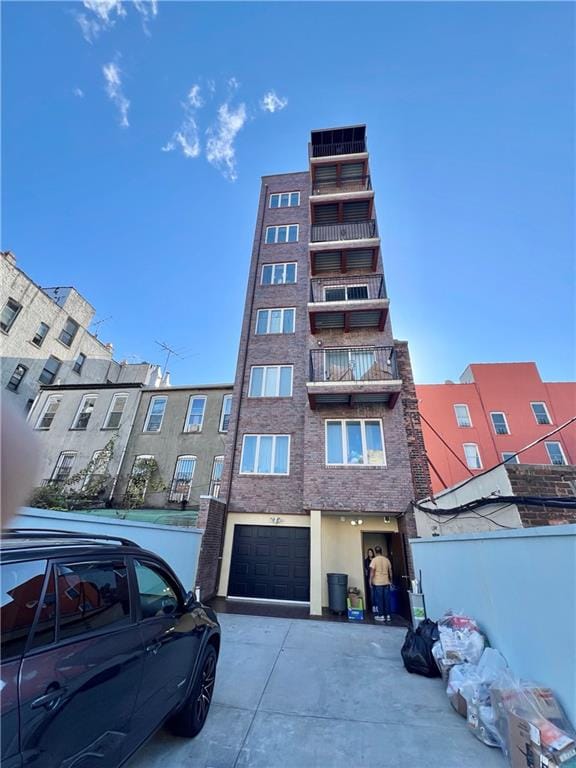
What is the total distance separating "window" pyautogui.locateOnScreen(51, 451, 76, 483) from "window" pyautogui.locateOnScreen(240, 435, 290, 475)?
9359 millimetres

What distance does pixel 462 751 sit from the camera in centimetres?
326

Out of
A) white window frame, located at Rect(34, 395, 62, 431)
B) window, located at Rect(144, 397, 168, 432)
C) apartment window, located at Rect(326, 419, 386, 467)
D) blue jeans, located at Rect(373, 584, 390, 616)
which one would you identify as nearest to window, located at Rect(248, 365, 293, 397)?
apartment window, located at Rect(326, 419, 386, 467)

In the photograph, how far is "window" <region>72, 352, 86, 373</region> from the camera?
74.3 feet

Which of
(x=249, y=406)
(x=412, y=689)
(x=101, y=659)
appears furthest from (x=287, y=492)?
(x=101, y=659)

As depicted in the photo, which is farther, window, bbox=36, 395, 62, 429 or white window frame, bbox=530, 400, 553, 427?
white window frame, bbox=530, 400, 553, 427

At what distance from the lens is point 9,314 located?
62.2 ft

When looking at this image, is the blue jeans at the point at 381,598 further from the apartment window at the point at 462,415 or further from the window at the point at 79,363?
the window at the point at 79,363

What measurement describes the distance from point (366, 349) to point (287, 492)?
231 inches

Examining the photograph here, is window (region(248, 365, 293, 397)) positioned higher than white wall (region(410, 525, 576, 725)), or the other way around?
window (region(248, 365, 293, 397))

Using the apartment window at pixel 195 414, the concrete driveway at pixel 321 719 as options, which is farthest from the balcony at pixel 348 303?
the concrete driveway at pixel 321 719

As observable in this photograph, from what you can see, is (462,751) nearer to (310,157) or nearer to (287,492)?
(287,492)

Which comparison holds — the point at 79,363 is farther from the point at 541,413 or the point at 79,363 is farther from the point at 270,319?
the point at 541,413

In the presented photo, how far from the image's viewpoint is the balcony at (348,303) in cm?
1253

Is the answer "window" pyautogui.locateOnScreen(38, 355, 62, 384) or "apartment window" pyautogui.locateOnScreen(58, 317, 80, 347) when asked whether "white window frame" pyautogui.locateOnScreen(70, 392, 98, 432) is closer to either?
"window" pyautogui.locateOnScreen(38, 355, 62, 384)
